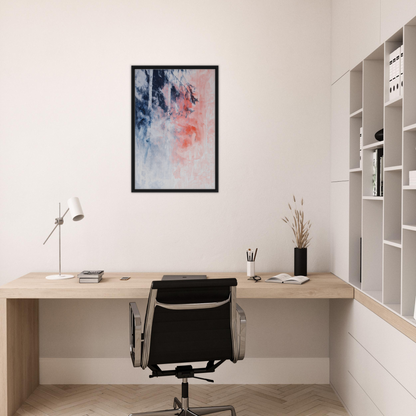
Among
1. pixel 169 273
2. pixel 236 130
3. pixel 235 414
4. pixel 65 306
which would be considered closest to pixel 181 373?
pixel 235 414

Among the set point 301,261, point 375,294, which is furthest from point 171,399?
point 375,294

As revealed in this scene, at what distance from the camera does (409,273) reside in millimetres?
1986

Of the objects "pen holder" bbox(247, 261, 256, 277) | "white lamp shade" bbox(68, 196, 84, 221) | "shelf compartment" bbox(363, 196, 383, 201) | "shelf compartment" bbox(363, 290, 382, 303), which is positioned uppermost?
"shelf compartment" bbox(363, 196, 383, 201)

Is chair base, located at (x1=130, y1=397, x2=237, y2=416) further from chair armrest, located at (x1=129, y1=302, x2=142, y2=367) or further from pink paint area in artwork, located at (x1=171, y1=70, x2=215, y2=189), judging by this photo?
pink paint area in artwork, located at (x1=171, y1=70, x2=215, y2=189)

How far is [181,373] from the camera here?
7.50ft

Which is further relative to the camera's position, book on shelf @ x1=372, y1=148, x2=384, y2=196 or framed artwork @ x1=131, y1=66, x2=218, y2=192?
framed artwork @ x1=131, y1=66, x2=218, y2=192

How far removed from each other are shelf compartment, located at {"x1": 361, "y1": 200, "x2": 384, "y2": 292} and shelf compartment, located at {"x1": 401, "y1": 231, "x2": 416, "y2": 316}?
56 centimetres

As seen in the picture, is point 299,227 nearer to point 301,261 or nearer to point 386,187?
point 301,261

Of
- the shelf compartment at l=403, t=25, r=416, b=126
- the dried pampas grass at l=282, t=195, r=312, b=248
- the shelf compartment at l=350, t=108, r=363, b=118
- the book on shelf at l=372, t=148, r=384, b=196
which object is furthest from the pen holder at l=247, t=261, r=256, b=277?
the shelf compartment at l=403, t=25, r=416, b=126

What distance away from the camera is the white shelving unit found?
1975mm

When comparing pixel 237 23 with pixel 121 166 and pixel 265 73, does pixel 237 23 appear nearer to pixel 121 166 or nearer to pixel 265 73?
pixel 265 73

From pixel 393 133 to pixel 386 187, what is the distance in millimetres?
283

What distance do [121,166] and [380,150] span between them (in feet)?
6.00

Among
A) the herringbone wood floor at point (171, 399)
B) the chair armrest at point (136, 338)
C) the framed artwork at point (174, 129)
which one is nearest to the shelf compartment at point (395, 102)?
the framed artwork at point (174, 129)
